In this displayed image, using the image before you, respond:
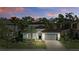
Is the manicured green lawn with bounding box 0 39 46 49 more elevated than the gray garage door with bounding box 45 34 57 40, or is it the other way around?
the gray garage door with bounding box 45 34 57 40

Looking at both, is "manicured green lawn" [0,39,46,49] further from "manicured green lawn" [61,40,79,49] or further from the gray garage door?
"manicured green lawn" [61,40,79,49]

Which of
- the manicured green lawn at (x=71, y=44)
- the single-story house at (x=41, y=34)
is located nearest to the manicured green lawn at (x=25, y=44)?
the single-story house at (x=41, y=34)

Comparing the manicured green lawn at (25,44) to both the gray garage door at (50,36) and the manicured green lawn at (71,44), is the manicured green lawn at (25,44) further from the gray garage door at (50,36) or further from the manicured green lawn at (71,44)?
the manicured green lawn at (71,44)

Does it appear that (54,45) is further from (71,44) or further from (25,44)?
(25,44)

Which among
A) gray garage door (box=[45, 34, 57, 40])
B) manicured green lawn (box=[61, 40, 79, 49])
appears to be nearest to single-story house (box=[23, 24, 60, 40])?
gray garage door (box=[45, 34, 57, 40])

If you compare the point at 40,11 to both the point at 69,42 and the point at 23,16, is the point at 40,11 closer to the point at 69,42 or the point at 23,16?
the point at 23,16

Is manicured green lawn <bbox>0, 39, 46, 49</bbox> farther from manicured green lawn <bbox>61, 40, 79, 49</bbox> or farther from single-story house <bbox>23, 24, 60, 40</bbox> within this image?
manicured green lawn <bbox>61, 40, 79, 49</bbox>

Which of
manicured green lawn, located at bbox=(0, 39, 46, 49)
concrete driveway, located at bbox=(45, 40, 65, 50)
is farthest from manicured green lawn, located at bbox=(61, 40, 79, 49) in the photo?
manicured green lawn, located at bbox=(0, 39, 46, 49)

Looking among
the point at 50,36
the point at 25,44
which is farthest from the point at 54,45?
the point at 25,44

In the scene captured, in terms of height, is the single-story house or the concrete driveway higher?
the single-story house

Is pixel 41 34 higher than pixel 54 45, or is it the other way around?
pixel 41 34

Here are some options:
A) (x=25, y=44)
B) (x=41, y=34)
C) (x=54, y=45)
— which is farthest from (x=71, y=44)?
(x=25, y=44)

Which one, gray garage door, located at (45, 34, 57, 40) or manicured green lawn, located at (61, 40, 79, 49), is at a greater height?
gray garage door, located at (45, 34, 57, 40)
